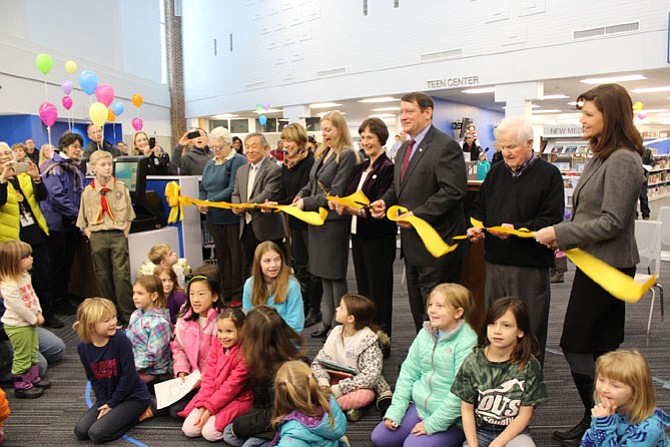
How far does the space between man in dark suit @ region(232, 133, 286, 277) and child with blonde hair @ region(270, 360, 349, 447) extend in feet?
8.61

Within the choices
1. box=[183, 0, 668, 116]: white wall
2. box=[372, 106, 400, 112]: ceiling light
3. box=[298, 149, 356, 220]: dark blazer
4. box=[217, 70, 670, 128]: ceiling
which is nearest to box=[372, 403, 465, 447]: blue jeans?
box=[298, 149, 356, 220]: dark blazer

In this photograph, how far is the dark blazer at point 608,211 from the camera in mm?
2459

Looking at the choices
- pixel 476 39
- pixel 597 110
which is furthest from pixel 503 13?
pixel 597 110

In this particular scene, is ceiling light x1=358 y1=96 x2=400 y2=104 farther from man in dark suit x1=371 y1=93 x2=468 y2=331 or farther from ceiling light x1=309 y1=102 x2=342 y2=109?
man in dark suit x1=371 y1=93 x2=468 y2=331

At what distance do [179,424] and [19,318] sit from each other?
1.33 metres

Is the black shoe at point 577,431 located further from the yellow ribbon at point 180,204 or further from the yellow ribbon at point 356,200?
the yellow ribbon at point 180,204

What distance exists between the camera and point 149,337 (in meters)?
3.67

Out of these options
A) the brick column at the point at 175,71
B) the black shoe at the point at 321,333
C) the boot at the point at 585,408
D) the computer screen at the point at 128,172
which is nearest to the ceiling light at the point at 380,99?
the brick column at the point at 175,71

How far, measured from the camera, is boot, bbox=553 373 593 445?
272 cm

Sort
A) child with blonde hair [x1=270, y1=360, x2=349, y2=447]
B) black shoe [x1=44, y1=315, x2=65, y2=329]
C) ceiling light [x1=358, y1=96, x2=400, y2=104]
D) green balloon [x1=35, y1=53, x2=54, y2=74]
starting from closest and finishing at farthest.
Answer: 1. child with blonde hair [x1=270, y1=360, x2=349, y2=447]
2. black shoe [x1=44, y1=315, x2=65, y2=329]
3. green balloon [x1=35, y1=53, x2=54, y2=74]
4. ceiling light [x1=358, y1=96, x2=400, y2=104]

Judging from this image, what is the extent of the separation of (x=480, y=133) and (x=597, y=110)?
16401 mm

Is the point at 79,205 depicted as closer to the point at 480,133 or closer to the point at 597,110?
the point at 597,110

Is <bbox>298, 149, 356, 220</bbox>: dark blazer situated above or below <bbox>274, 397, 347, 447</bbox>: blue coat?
above

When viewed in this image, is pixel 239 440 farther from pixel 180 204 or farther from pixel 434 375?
pixel 180 204
